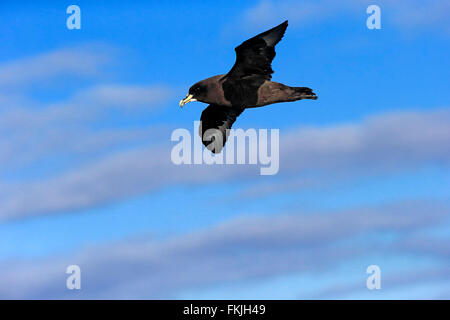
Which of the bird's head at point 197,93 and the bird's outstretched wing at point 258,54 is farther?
the bird's head at point 197,93

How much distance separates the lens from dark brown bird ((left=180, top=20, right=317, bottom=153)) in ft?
49.9

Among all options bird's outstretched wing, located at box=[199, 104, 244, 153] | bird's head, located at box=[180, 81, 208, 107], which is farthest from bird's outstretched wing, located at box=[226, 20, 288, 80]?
bird's outstretched wing, located at box=[199, 104, 244, 153]

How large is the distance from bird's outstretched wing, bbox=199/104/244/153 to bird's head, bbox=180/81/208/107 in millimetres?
1463

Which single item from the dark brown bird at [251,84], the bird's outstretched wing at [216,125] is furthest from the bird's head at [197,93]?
the bird's outstretched wing at [216,125]

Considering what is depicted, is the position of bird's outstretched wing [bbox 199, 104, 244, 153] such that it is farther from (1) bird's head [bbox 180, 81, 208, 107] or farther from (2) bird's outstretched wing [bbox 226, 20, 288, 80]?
(2) bird's outstretched wing [bbox 226, 20, 288, 80]

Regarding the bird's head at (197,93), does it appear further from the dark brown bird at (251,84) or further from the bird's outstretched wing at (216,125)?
the bird's outstretched wing at (216,125)

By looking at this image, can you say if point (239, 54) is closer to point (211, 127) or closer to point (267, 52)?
point (267, 52)

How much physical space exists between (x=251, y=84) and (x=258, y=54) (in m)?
0.71

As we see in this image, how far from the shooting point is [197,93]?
16109 mm

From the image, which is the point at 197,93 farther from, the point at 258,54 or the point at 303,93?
the point at 303,93

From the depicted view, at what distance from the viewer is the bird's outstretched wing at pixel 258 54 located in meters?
15.1
